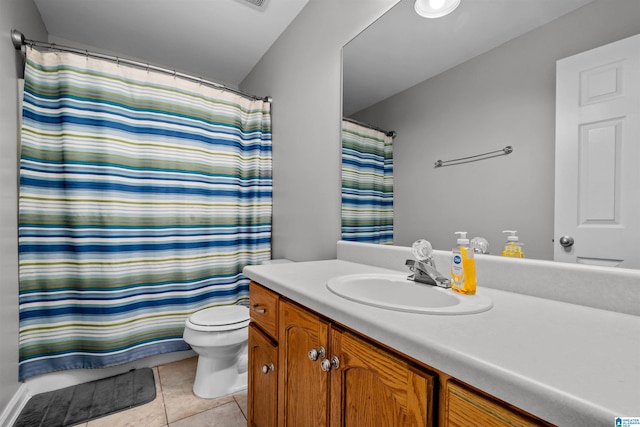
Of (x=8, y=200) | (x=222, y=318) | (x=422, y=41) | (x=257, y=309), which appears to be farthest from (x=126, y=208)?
(x=422, y=41)

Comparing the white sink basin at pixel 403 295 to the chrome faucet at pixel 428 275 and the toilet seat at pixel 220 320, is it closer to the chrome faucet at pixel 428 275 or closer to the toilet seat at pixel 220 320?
the chrome faucet at pixel 428 275

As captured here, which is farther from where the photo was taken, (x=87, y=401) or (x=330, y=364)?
(x=87, y=401)

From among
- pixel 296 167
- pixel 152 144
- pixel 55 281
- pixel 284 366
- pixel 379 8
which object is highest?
pixel 379 8

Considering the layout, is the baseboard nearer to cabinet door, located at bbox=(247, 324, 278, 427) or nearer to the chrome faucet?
cabinet door, located at bbox=(247, 324, 278, 427)

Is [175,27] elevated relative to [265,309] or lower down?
elevated

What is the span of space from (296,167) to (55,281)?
1567 millimetres

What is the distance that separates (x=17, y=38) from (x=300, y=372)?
221 centimetres

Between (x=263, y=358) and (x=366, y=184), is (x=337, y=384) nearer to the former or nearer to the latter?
(x=263, y=358)

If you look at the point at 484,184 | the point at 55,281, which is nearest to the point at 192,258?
the point at 55,281

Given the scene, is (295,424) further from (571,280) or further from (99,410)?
(99,410)

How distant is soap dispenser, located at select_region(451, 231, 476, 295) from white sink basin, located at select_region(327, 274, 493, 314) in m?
0.03

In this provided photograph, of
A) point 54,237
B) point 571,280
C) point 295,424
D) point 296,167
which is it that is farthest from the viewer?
point 296,167

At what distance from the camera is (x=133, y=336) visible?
182 cm

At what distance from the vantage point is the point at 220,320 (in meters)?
1.66
